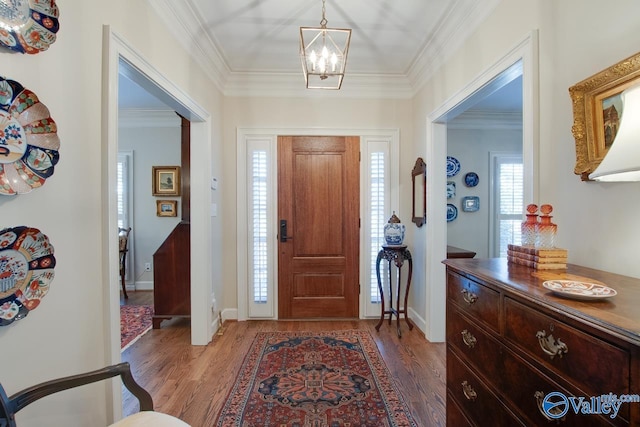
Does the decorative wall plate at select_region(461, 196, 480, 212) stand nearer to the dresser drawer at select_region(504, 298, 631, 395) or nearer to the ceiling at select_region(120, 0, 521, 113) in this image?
the ceiling at select_region(120, 0, 521, 113)

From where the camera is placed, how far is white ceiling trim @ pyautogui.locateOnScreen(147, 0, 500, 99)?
2.06m

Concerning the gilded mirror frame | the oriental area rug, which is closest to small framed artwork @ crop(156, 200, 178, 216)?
the oriental area rug

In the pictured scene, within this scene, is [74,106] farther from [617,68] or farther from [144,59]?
[617,68]

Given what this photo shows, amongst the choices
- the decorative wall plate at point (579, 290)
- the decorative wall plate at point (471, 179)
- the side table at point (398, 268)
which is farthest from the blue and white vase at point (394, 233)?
the decorative wall plate at point (579, 290)

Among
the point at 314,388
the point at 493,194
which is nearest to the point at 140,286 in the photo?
the point at 314,388

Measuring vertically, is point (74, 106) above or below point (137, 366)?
above

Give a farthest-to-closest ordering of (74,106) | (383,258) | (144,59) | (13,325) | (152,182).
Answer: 1. (152,182)
2. (383,258)
3. (144,59)
4. (74,106)
5. (13,325)

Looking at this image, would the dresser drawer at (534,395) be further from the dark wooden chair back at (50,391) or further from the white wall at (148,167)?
the white wall at (148,167)

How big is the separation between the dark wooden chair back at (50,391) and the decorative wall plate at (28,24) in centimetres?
113

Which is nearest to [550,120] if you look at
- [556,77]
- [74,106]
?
[556,77]

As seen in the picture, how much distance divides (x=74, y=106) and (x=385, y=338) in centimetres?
293

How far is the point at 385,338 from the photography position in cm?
292

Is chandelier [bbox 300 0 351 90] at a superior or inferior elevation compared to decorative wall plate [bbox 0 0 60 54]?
superior

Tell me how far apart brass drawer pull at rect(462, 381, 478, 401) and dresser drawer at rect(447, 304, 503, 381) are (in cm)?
11
